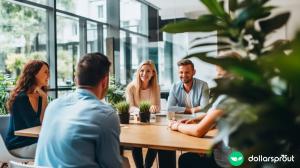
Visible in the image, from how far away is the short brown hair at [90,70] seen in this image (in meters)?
1.53

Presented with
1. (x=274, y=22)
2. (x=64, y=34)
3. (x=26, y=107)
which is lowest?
(x=26, y=107)

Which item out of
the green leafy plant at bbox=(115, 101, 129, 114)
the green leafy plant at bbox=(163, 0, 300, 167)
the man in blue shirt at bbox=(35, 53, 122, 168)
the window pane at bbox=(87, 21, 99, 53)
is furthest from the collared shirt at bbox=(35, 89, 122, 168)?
the window pane at bbox=(87, 21, 99, 53)

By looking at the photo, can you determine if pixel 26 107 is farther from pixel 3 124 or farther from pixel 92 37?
pixel 92 37

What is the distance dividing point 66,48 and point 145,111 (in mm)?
2822

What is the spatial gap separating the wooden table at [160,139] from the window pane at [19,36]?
1.98 m

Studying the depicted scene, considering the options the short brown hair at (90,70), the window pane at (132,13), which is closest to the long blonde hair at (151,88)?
the short brown hair at (90,70)

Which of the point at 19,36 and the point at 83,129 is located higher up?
the point at 19,36

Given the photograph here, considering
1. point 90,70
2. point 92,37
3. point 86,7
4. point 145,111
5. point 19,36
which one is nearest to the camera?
point 90,70

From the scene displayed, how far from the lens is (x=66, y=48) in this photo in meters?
5.08

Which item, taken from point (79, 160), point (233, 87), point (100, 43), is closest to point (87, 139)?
point (79, 160)

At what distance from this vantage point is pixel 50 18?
473 cm

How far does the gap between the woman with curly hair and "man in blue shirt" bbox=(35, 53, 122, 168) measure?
1165 mm

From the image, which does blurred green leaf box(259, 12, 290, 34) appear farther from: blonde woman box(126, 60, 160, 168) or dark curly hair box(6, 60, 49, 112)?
blonde woman box(126, 60, 160, 168)

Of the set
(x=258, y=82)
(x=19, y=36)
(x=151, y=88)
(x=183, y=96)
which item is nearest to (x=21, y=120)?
(x=151, y=88)
